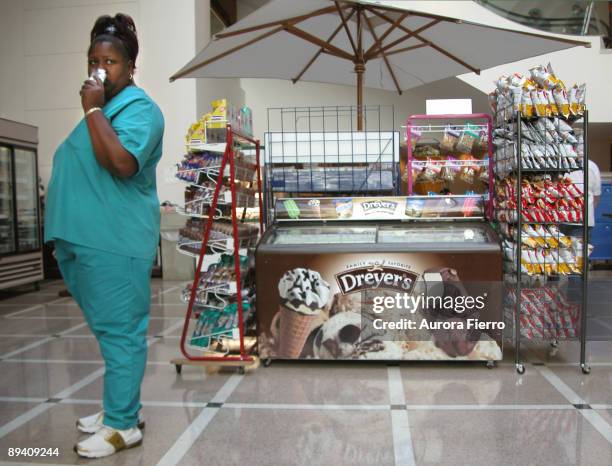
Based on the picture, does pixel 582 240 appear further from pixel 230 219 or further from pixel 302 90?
pixel 302 90

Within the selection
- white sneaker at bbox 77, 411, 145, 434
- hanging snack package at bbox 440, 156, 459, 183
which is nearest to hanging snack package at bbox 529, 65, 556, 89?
hanging snack package at bbox 440, 156, 459, 183

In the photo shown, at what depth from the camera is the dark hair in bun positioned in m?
2.21

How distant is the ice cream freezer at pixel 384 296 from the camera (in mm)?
3350

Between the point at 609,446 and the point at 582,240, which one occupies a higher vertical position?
the point at 582,240

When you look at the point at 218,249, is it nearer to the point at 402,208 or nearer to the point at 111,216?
the point at 402,208

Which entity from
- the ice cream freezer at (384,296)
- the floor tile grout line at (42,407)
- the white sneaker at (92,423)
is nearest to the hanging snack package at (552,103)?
the ice cream freezer at (384,296)

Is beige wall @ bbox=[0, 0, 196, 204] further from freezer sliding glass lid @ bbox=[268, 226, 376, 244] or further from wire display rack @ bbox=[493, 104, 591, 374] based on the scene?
wire display rack @ bbox=[493, 104, 591, 374]

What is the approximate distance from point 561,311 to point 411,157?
1.33 meters

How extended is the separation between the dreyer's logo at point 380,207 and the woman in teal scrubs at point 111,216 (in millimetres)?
1655

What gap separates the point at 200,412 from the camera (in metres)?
2.80

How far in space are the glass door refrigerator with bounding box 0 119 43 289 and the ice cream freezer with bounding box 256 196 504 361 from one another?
4384 millimetres

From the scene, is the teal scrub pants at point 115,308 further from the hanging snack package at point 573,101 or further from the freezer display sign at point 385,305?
the hanging snack package at point 573,101

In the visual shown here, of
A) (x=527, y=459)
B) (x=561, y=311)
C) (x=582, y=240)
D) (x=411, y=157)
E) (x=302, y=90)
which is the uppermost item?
(x=302, y=90)

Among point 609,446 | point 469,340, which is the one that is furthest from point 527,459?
point 469,340
